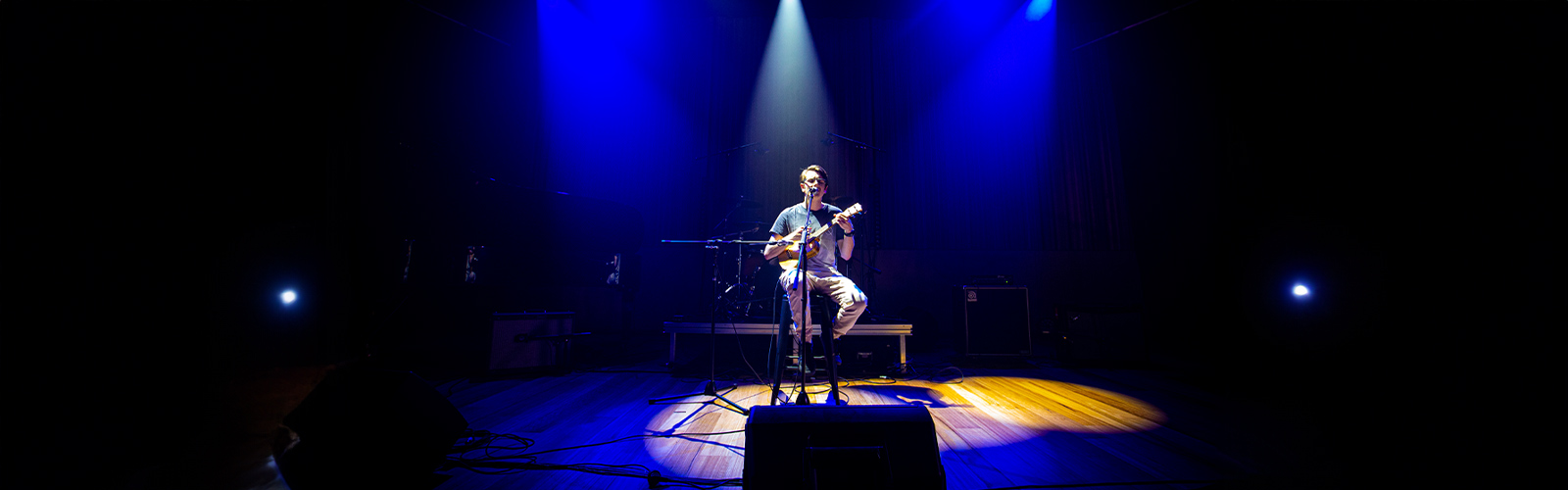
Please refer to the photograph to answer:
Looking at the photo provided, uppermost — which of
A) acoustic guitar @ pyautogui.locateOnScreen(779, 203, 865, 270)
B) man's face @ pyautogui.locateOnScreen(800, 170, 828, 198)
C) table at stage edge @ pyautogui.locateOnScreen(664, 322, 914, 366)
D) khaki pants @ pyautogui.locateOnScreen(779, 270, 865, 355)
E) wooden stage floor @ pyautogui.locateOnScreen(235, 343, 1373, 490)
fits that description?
man's face @ pyautogui.locateOnScreen(800, 170, 828, 198)

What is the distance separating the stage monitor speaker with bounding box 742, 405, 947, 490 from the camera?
117 centimetres

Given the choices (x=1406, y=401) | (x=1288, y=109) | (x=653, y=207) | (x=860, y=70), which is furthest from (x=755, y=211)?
(x=1406, y=401)

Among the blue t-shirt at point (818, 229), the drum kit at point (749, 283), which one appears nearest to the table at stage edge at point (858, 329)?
the drum kit at point (749, 283)

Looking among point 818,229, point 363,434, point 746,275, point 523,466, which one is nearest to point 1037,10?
point 746,275

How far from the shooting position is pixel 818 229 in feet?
10.6

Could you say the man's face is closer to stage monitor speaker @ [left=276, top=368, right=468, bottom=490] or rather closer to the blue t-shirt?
the blue t-shirt

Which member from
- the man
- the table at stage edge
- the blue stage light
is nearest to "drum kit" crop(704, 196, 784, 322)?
the table at stage edge

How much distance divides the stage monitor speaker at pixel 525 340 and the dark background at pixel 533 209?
1.41 feet

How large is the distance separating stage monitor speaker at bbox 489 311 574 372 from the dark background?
0.43 m

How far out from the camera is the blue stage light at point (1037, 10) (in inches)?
282

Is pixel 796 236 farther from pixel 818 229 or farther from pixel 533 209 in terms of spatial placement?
pixel 533 209

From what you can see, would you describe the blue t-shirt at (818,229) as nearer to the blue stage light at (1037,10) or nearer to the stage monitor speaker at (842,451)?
the stage monitor speaker at (842,451)

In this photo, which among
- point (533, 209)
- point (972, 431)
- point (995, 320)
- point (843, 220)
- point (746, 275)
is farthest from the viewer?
point (746, 275)

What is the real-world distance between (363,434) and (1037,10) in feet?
29.1
